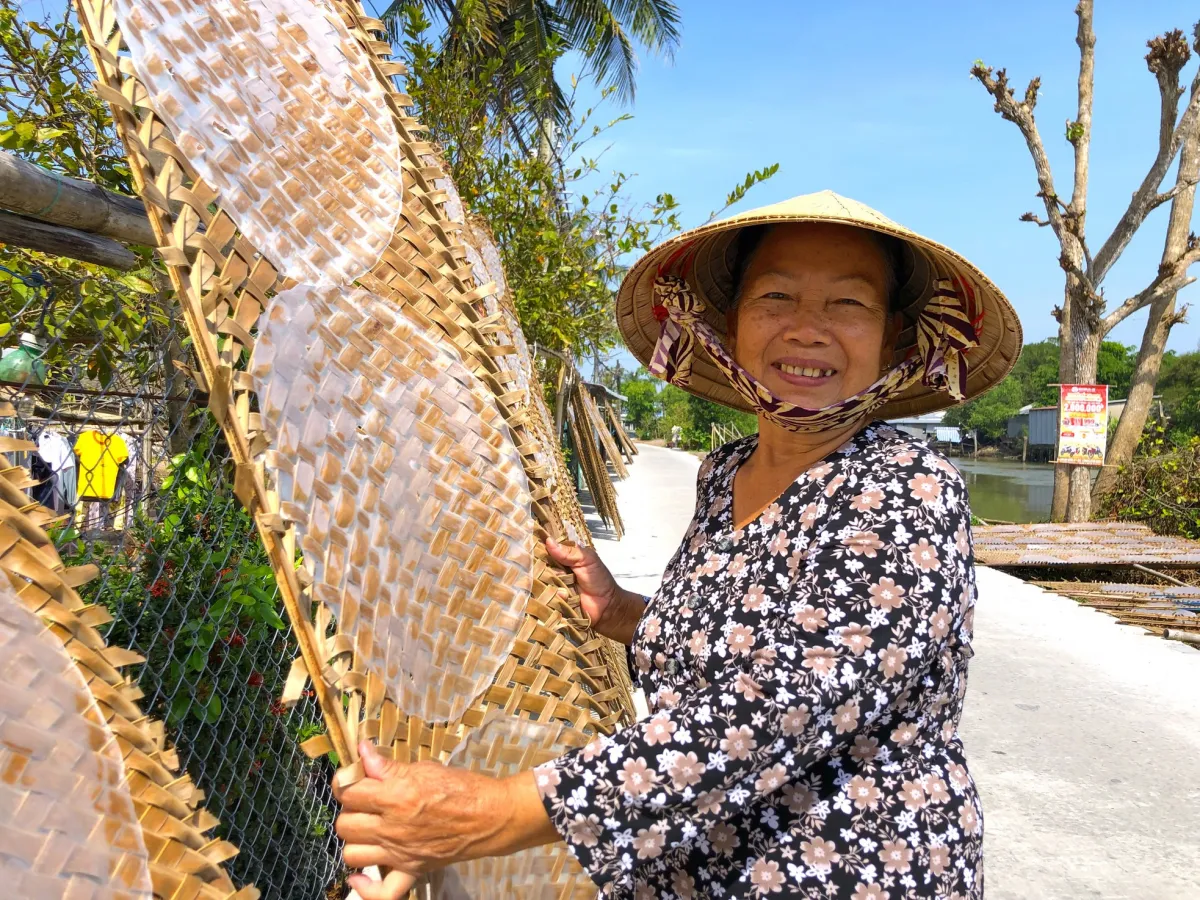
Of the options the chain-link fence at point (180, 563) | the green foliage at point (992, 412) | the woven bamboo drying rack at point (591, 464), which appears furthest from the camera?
the green foliage at point (992, 412)

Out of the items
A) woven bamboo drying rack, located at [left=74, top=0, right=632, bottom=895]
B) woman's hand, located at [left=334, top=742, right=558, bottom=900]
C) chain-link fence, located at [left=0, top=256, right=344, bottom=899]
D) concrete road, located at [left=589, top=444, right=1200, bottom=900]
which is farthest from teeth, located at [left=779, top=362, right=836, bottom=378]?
concrete road, located at [left=589, top=444, right=1200, bottom=900]

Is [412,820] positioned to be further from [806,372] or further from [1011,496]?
[1011,496]

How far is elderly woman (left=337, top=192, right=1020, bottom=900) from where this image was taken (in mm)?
957

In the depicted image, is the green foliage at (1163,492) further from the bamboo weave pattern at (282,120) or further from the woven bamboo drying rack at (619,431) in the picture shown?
the woven bamboo drying rack at (619,431)

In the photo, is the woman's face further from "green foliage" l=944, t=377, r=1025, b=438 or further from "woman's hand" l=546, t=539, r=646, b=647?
"green foliage" l=944, t=377, r=1025, b=438

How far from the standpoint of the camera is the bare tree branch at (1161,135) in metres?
9.77

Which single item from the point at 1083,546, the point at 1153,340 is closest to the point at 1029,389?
the point at 1153,340

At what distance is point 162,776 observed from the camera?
790 mm

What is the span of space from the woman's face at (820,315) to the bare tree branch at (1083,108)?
10.7 metres

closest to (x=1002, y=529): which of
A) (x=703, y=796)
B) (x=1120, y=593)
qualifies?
(x=1120, y=593)

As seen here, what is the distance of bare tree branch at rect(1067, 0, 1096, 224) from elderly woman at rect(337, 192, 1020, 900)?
10496mm

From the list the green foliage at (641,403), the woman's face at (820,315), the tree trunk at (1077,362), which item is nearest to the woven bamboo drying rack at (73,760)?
the woman's face at (820,315)

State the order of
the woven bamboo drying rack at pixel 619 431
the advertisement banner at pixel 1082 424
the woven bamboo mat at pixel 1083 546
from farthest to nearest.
→ 1. the woven bamboo drying rack at pixel 619 431
2. the advertisement banner at pixel 1082 424
3. the woven bamboo mat at pixel 1083 546

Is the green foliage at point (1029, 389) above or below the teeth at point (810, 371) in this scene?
above
